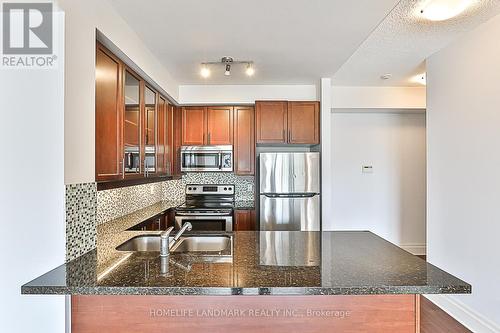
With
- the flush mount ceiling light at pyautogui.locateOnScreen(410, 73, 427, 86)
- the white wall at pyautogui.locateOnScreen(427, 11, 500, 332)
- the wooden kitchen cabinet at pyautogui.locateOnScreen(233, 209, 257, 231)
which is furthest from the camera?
the wooden kitchen cabinet at pyautogui.locateOnScreen(233, 209, 257, 231)

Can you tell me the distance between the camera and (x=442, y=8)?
7.41 ft

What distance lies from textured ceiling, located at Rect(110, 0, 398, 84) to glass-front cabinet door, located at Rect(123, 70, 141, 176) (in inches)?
16.8

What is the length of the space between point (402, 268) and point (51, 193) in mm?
1725

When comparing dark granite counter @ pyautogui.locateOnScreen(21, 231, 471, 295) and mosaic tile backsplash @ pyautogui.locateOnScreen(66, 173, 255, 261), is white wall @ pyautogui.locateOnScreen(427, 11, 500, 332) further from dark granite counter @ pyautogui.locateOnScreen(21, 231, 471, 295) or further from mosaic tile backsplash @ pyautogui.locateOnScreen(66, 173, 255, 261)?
mosaic tile backsplash @ pyautogui.locateOnScreen(66, 173, 255, 261)

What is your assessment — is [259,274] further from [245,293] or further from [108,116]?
[108,116]

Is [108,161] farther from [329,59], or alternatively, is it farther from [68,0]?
[329,59]

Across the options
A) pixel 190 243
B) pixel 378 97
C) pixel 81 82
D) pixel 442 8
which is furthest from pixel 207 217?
pixel 442 8

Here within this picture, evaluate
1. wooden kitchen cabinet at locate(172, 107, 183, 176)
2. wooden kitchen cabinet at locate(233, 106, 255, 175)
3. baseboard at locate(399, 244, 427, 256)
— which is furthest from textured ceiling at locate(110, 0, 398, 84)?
baseboard at locate(399, 244, 427, 256)

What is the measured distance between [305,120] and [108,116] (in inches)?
102

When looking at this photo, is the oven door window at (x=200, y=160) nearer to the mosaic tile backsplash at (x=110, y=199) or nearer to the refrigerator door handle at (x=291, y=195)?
the mosaic tile backsplash at (x=110, y=199)

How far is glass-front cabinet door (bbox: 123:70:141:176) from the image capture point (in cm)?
239

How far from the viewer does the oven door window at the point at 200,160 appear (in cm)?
411

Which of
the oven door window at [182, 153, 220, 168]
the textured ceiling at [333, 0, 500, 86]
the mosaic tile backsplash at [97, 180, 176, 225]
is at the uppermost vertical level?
the textured ceiling at [333, 0, 500, 86]

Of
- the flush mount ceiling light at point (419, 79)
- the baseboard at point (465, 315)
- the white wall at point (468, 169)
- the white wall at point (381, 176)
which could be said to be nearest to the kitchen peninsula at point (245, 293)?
the white wall at point (468, 169)
